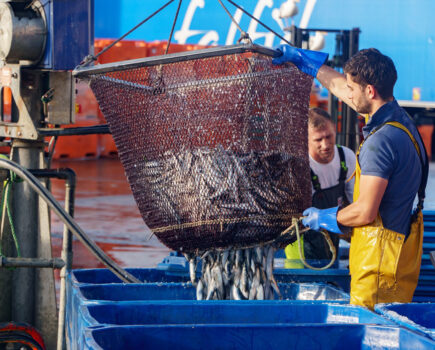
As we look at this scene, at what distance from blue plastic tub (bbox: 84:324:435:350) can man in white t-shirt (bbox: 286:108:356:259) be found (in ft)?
7.26

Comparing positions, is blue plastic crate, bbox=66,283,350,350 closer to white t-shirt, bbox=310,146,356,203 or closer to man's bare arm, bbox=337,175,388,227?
man's bare arm, bbox=337,175,388,227

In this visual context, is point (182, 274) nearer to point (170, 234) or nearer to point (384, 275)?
point (170, 234)

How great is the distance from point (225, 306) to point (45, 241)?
216 centimetres

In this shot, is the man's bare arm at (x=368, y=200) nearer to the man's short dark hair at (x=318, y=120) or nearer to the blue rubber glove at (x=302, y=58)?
the blue rubber glove at (x=302, y=58)

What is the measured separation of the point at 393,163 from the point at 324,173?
5.27ft

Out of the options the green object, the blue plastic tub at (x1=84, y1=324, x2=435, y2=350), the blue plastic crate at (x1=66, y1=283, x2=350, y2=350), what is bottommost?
the blue plastic tub at (x1=84, y1=324, x2=435, y2=350)

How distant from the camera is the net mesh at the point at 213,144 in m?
3.71

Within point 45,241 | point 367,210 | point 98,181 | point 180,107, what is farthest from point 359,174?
point 98,181

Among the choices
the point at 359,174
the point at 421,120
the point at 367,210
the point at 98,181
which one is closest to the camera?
the point at 367,210

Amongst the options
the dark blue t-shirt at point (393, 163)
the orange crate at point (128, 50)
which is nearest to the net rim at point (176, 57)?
the dark blue t-shirt at point (393, 163)

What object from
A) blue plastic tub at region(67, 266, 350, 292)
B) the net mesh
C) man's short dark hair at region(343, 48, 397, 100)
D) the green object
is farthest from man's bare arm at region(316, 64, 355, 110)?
blue plastic tub at region(67, 266, 350, 292)

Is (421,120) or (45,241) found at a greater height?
(421,120)

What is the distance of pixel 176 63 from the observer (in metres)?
3.72

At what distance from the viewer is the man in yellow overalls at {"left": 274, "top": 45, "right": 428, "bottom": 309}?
140 inches
